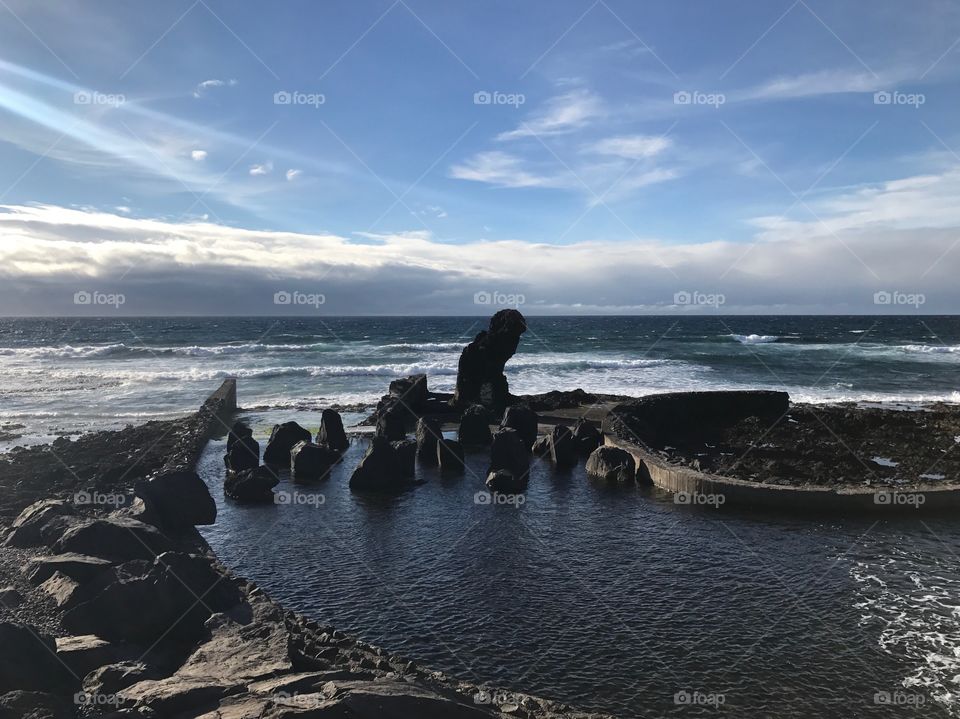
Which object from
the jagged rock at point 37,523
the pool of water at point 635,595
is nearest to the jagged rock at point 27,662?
the pool of water at point 635,595

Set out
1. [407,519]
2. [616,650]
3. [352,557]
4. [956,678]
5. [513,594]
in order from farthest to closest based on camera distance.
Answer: [407,519], [352,557], [513,594], [616,650], [956,678]

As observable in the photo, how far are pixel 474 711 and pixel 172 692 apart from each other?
4355 millimetres

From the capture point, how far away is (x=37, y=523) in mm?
17453

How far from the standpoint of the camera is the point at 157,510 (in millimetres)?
19156

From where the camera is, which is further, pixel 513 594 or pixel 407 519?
pixel 407 519

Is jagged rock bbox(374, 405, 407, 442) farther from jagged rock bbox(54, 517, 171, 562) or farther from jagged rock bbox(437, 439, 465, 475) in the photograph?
jagged rock bbox(54, 517, 171, 562)

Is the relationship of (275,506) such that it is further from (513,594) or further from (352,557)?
(513,594)

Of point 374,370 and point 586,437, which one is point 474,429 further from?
point 374,370

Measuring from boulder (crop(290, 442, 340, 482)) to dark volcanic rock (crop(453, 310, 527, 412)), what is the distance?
15555 mm

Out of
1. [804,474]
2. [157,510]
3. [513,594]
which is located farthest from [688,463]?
[157,510]

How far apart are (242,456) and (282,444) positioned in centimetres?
176

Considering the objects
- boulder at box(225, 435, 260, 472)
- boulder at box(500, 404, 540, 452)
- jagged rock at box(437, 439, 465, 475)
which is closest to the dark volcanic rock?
boulder at box(500, 404, 540, 452)

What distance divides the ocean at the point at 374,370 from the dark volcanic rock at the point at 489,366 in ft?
36.8

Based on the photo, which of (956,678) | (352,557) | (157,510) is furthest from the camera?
(157,510)
